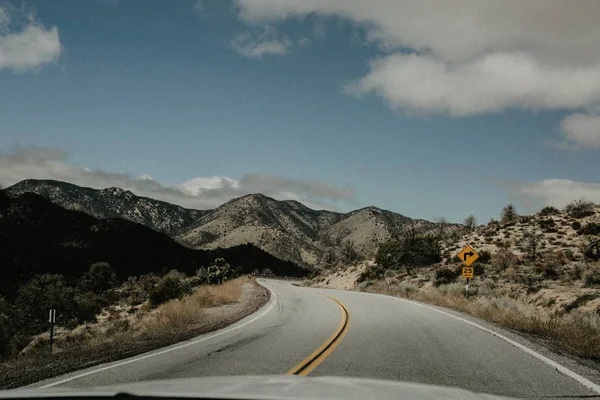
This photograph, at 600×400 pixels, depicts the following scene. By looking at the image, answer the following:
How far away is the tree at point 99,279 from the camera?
77.0 m

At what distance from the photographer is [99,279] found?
8000cm

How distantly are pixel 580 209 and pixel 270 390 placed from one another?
172 feet

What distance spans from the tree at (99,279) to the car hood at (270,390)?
78561 millimetres

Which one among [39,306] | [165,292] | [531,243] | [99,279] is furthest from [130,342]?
[99,279]

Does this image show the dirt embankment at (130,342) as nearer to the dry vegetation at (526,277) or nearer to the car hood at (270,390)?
the car hood at (270,390)

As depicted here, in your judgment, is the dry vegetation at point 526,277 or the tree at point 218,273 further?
the tree at point 218,273

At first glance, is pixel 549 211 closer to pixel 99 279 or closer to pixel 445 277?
pixel 445 277

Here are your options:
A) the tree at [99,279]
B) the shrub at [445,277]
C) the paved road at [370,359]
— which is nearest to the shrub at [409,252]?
the shrub at [445,277]

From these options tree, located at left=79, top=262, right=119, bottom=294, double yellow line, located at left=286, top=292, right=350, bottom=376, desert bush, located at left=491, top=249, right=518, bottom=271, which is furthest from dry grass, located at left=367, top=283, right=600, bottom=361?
tree, located at left=79, top=262, right=119, bottom=294

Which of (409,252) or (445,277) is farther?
(409,252)

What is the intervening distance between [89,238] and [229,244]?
6834cm

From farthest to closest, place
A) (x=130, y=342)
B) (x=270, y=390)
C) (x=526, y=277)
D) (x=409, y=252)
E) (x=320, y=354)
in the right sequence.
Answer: (x=409, y=252)
(x=526, y=277)
(x=130, y=342)
(x=320, y=354)
(x=270, y=390)

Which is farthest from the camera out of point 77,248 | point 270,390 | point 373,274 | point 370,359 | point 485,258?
point 77,248

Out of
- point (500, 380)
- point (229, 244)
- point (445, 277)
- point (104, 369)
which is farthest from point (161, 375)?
point (229, 244)
